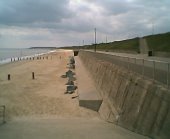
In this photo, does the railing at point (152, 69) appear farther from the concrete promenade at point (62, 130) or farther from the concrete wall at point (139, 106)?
the concrete promenade at point (62, 130)

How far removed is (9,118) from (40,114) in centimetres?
218

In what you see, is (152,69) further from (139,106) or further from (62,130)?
(62,130)

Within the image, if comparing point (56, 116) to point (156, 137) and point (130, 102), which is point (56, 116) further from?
point (156, 137)

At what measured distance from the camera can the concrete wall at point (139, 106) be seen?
10742 millimetres

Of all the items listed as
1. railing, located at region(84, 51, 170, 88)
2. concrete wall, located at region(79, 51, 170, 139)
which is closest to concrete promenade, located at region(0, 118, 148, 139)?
concrete wall, located at region(79, 51, 170, 139)

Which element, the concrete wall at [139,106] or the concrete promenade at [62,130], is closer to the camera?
the concrete wall at [139,106]

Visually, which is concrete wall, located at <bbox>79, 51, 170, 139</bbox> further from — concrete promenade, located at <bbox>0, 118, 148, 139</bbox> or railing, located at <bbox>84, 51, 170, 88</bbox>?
concrete promenade, located at <bbox>0, 118, 148, 139</bbox>

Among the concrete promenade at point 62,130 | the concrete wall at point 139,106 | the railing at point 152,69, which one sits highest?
the railing at point 152,69

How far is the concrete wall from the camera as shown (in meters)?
10.7

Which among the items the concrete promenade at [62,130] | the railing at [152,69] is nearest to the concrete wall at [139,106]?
the railing at [152,69]

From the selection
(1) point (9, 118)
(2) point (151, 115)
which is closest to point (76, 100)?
(1) point (9, 118)

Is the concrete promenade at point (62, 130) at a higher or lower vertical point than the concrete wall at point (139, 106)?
lower

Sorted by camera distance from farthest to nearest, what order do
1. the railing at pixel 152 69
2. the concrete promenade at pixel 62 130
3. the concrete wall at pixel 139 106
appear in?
the concrete promenade at pixel 62 130
the railing at pixel 152 69
the concrete wall at pixel 139 106

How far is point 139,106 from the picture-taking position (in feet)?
43.9
